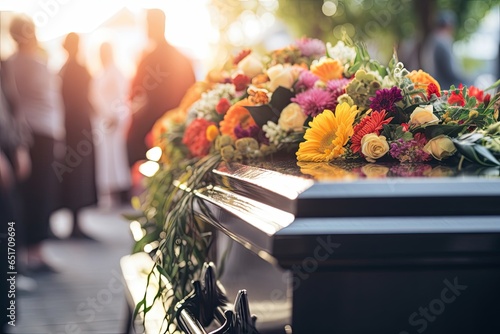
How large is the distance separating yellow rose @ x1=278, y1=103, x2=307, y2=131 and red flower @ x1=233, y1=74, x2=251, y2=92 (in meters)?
0.55

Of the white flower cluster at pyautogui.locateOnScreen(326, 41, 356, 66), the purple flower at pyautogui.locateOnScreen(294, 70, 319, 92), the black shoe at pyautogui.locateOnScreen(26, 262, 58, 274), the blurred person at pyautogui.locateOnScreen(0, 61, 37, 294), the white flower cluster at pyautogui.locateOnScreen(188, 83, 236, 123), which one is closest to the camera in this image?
the purple flower at pyautogui.locateOnScreen(294, 70, 319, 92)

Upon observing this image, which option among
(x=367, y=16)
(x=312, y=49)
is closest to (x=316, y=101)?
(x=312, y=49)

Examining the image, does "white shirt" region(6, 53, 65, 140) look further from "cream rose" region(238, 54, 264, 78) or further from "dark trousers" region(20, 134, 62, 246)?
"cream rose" region(238, 54, 264, 78)

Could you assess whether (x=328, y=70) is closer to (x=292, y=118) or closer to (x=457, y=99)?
(x=292, y=118)

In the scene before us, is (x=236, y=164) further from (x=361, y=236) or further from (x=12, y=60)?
(x=12, y=60)

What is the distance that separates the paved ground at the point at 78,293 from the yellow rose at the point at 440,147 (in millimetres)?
2732

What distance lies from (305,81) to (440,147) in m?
0.72

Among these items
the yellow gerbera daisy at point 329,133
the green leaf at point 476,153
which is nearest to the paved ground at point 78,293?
the yellow gerbera daisy at point 329,133

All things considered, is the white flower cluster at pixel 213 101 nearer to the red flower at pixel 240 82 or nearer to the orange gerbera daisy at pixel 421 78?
the red flower at pixel 240 82

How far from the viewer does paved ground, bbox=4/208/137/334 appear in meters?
5.33

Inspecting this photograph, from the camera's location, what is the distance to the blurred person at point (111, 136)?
12500 millimetres

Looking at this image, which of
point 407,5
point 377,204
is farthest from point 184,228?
point 407,5

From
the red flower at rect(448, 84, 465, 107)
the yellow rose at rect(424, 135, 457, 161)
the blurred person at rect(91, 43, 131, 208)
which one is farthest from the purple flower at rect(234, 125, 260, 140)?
the blurred person at rect(91, 43, 131, 208)

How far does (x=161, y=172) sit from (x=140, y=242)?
0.40 meters
